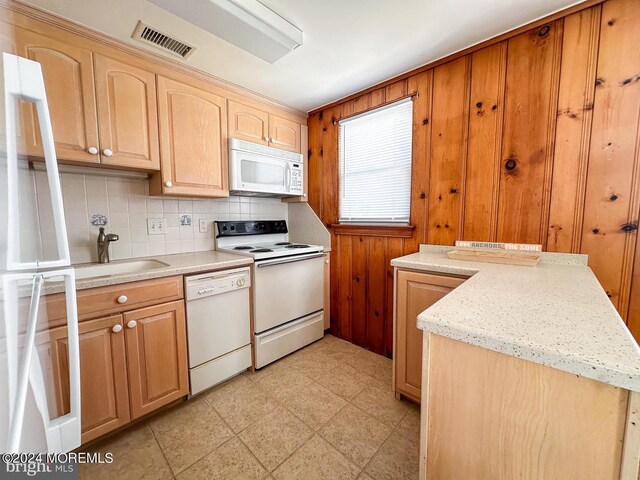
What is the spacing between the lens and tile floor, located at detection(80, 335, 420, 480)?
3.96 ft

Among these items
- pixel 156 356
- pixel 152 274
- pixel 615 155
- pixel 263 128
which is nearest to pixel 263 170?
pixel 263 128

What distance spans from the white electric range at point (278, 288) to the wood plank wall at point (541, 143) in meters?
0.74

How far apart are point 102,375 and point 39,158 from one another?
3.66 feet

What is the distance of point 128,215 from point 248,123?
115 cm

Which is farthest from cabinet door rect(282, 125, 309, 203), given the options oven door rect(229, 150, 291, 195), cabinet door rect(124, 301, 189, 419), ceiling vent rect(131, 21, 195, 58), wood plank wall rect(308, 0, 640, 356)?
cabinet door rect(124, 301, 189, 419)

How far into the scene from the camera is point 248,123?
6.95ft

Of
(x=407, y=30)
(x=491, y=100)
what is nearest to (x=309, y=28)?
(x=407, y=30)

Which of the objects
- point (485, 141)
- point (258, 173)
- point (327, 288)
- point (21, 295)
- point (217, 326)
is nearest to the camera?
point (21, 295)

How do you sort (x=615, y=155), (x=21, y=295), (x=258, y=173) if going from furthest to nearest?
(x=258, y=173)
(x=615, y=155)
(x=21, y=295)

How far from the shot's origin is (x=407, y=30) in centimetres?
145

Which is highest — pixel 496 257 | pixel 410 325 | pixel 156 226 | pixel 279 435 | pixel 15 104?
pixel 15 104

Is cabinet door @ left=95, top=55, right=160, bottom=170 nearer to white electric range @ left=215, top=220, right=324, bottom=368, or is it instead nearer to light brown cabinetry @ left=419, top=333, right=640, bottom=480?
white electric range @ left=215, top=220, right=324, bottom=368

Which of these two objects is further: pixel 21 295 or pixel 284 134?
pixel 284 134

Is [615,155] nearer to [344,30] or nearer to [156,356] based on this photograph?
[344,30]
